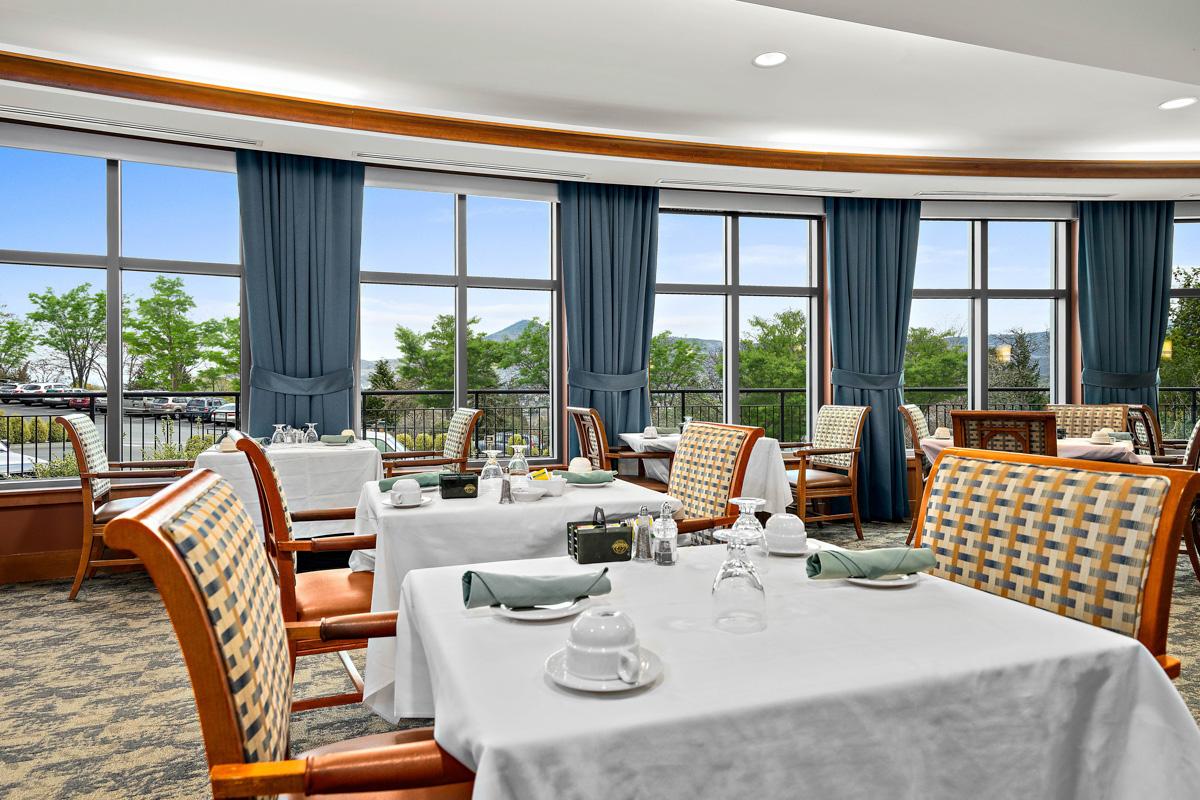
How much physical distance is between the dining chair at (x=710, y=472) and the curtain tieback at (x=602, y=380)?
2.89m

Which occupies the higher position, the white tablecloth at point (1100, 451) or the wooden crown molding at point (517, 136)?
the wooden crown molding at point (517, 136)

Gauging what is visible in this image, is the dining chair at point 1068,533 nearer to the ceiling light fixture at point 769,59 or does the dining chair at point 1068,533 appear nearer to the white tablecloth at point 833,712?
the white tablecloth at point 833,712

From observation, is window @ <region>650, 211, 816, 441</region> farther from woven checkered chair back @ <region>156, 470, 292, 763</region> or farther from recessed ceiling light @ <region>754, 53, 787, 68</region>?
woven checkered chair back @ <region>156, 470, 292, 763</region>

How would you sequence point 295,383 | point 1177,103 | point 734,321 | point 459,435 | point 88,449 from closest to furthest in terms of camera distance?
point 88,449, point 1177,103, point 459,435, point 295,383, point 734,321

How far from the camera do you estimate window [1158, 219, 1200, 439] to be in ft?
22.6

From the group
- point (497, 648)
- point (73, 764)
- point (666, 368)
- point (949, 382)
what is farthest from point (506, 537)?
point (949, 382)

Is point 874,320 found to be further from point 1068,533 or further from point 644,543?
point 644,543

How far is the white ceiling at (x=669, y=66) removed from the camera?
3506 millimetres

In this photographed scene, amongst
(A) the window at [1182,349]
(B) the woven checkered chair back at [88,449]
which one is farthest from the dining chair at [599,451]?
(A) the window at [1182,349]

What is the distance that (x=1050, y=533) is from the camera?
161 cm

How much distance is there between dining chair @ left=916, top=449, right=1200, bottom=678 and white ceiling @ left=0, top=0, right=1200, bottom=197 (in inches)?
91.6

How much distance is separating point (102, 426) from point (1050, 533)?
5.55m

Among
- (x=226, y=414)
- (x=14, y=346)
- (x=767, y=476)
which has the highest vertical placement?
(x=14, y=346)

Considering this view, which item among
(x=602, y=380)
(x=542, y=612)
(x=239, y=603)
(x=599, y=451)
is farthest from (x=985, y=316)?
(x=239, y=603)
